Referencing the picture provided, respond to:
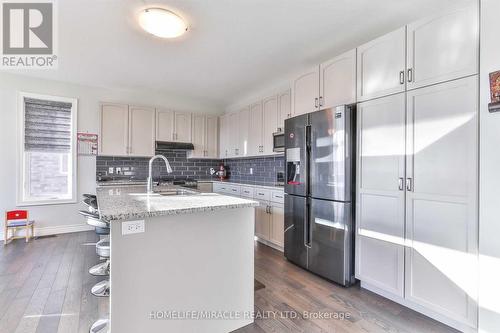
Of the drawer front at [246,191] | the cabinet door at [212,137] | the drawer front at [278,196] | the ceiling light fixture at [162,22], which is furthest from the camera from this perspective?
the cabinet door at [212,137]

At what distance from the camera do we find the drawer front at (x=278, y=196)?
11.1ft

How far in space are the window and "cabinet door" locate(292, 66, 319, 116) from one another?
3.73m

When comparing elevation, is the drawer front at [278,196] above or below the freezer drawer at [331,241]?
above

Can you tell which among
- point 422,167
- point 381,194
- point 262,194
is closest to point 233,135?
point 262,194

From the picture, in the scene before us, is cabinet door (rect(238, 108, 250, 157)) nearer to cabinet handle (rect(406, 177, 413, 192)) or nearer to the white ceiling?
the white ceiling

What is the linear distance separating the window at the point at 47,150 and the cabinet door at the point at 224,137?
265 cm

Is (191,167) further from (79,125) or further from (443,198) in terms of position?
(443,198)

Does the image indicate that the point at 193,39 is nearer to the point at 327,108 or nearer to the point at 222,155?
the point at 327,108

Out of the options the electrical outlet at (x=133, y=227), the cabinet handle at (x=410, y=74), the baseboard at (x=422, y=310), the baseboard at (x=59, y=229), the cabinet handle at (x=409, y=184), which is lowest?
the baseboard at (x=422, y=310)

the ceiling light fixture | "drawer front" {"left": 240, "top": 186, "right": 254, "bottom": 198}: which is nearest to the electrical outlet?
the ceiling light fixture

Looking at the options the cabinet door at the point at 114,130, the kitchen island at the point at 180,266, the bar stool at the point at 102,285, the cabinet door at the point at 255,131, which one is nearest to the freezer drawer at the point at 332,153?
the kitchen island at the point at 180,266

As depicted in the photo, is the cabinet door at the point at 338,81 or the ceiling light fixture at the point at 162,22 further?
the cabinet door at the point at 338,81

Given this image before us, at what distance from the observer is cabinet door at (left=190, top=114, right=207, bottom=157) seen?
5.16m

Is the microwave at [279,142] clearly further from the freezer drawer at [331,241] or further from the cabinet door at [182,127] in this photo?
the cabinet door at [182,127]
